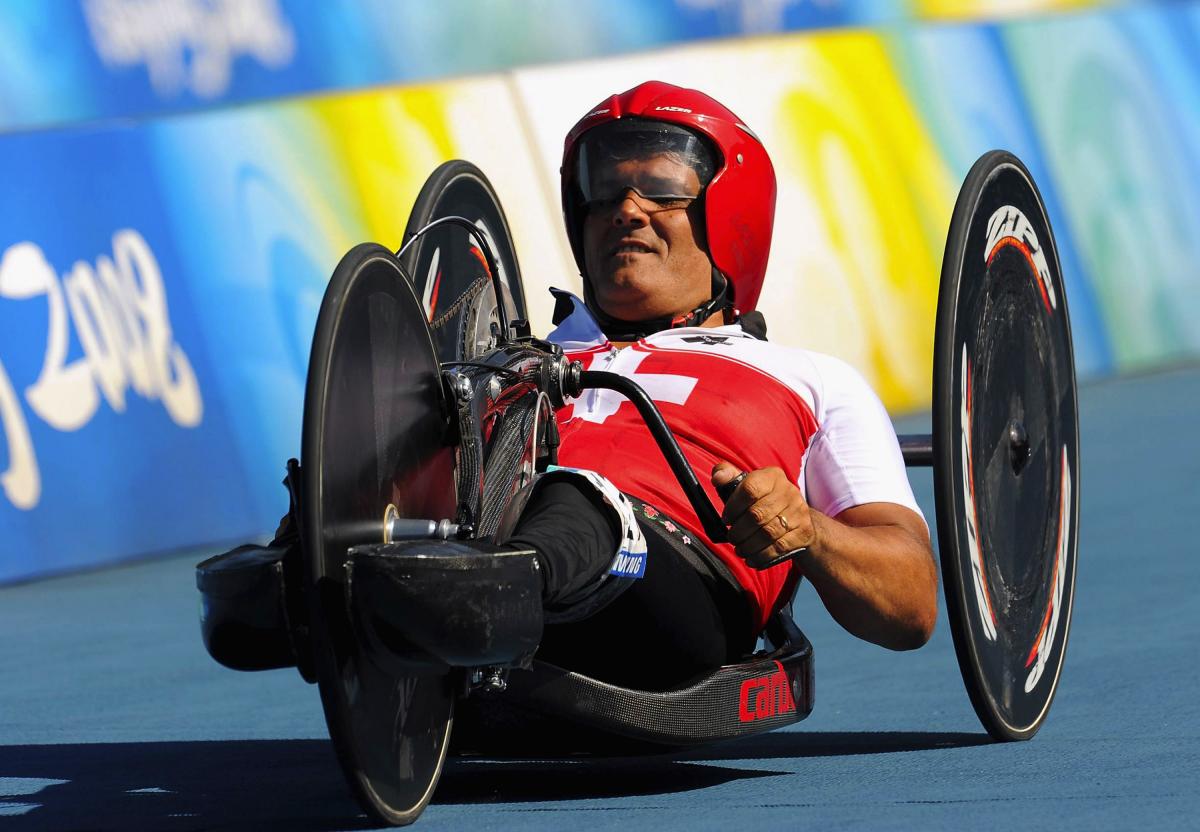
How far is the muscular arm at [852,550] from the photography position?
3.48m

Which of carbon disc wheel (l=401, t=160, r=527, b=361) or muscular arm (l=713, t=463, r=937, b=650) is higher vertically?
carbon disc wheel (l=401, t=160, r=527, b=361)

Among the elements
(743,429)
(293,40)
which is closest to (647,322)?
(743,429)

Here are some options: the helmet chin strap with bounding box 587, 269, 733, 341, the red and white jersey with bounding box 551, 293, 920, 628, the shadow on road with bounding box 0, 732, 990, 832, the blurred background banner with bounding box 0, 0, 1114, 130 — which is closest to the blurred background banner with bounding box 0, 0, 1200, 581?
the blurred background banner with bounding box 0, 0, 1114, 130

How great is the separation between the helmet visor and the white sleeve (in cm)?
51

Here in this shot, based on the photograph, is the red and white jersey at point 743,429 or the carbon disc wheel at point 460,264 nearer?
the red and white jersey at point 743,429

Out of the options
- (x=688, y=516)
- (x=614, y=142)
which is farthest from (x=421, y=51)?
(x=688, y=516)

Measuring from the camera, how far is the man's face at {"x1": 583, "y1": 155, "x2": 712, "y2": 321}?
439 centimetres

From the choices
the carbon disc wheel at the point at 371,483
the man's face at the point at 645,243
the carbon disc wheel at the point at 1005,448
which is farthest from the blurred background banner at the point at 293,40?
the carbon disc wheel at the point at 371,483

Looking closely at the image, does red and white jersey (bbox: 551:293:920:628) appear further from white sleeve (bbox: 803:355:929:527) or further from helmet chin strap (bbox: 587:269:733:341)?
helmet chin strap (bbox: 587:269:733:341)

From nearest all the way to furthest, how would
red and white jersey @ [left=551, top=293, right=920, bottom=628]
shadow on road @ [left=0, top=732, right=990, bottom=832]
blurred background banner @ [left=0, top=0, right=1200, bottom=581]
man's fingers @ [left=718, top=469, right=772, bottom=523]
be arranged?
man's fingers @ [left=718, top=469, right=772, bottom=523]
shadow on road @ [left=0, top=732, right=990, bottom=832]
red and white jersey @ [left=551, top=293, right=920, bottom=628]
blurred background banner @ [left=0, top=0, right=1200, bottom=581]

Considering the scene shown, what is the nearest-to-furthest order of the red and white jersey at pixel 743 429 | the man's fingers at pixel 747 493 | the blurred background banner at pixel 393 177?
the man's fingers at pixel 747 493 → the red and white jersey at pixel 743 429 → the blurred background banner at pixel 393 177

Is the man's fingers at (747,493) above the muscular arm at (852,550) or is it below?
above

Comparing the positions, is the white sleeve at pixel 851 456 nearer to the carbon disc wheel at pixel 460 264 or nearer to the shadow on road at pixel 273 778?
the shadow on road at pixel 273 778

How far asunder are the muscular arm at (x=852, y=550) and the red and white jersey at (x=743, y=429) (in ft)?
0.35
